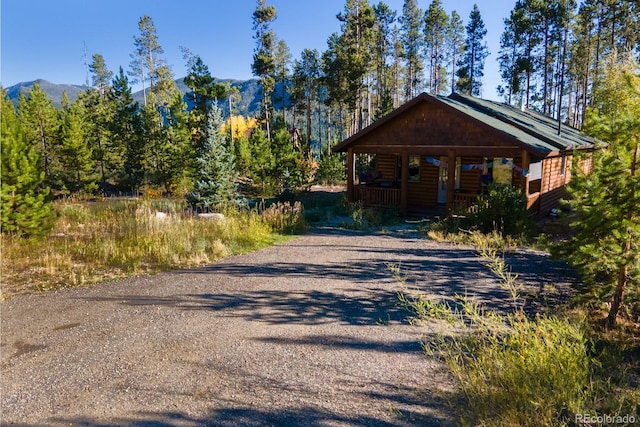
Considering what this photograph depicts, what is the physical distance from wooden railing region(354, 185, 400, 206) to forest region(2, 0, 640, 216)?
5.78 meters

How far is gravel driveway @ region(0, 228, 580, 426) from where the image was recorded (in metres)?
4.29

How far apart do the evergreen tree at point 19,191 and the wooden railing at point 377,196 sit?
11.7 meters

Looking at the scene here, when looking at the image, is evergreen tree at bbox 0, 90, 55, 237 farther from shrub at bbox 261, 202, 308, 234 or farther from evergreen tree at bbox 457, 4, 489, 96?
evergreen tree at bbox 457, 4, 489, 96

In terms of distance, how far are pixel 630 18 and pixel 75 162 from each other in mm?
46200

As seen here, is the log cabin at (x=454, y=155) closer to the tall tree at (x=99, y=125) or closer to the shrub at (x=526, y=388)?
the shrub at (x=526, y=388)

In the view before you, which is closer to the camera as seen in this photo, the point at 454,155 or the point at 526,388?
the point at 526,388

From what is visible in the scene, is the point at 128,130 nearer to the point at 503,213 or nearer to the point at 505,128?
the point at 505,128

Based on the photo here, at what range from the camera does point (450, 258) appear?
34.6ft

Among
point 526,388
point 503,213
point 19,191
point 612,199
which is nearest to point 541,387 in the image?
point 526,388

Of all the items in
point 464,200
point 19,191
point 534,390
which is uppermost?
point 19,191

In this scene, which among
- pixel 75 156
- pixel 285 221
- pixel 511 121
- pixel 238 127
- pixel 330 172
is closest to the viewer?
pixel 285 221

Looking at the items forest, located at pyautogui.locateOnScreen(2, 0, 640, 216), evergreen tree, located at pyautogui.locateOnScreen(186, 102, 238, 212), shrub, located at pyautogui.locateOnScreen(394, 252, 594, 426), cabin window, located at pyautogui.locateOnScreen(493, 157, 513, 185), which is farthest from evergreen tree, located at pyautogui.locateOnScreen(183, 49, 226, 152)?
shrub, located at pyautogui.locateOnScreen(394, 252, 594, 426)

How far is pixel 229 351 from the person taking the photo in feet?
18.4

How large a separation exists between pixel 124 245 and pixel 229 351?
696cm
